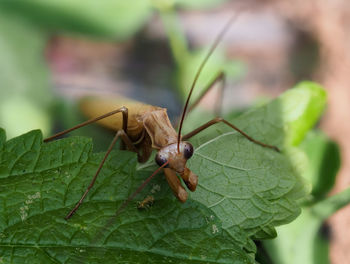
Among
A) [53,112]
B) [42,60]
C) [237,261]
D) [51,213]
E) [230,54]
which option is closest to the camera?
[237,261]

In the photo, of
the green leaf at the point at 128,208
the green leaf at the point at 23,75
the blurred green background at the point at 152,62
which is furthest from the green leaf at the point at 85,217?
the green leaf at the point at 23,75

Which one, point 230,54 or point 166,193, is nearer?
point 166,193

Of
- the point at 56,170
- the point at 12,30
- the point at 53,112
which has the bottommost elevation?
the point at 53,112


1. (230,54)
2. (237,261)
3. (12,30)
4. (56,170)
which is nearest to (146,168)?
(56,170)

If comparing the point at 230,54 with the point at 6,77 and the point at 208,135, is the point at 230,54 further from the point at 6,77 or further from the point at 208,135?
the point at 208,135

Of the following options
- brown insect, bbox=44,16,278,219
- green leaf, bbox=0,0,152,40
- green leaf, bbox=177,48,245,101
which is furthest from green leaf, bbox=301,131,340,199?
green leaf, bbox=0,0,152,40

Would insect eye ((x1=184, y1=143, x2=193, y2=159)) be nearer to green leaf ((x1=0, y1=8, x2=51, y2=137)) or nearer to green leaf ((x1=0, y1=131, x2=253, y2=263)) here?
green leaf ((x1=0, y1=131, x2=253, y2=263))
